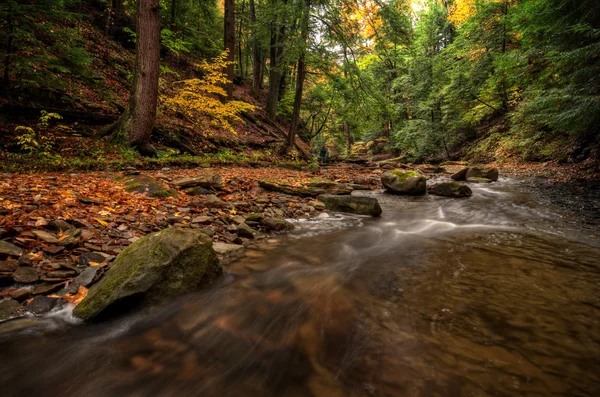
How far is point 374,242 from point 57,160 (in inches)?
269

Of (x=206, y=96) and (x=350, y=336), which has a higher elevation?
(x=206, y=96)

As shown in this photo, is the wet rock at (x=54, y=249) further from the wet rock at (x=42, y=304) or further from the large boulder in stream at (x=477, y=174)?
the large boulder in stream at (x=477, y=174)

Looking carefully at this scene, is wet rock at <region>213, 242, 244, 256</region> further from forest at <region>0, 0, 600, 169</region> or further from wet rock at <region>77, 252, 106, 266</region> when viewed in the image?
forest at <region>0, 0, 600, 169</region>

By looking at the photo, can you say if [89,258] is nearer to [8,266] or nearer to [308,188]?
[8,266]

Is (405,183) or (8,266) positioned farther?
(405,183)

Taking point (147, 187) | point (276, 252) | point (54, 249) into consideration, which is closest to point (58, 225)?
point (54, 249)

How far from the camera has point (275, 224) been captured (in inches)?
191

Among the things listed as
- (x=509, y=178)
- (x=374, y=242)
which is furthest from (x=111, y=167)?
(x=509, y=178)

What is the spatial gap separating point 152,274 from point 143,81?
7.11 m

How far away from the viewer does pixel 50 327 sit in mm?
2121

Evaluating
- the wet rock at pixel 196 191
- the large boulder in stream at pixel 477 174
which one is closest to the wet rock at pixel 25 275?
the wet rock at pixel 196 191

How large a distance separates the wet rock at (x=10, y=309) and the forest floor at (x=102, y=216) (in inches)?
2.8

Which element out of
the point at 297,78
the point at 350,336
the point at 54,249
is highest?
the point at 297,78

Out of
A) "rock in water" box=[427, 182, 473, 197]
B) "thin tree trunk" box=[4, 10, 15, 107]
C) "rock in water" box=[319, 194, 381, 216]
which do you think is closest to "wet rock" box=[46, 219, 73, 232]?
"rock in water" box=[319, 194, 381, 216]
